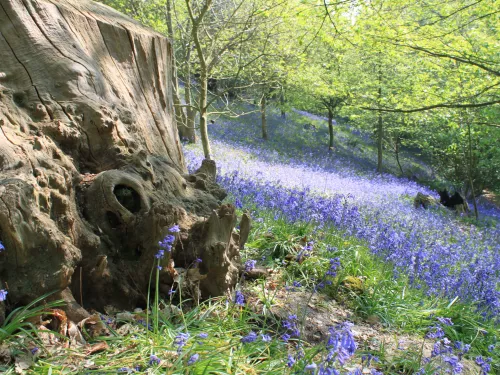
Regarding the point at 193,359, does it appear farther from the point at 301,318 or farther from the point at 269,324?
the point at 301,318

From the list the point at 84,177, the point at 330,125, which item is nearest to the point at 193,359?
the point at 84,177

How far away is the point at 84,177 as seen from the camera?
310 centimetres

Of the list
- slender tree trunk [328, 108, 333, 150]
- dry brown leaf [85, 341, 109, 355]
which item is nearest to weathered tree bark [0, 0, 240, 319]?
dry brown leaf [85, 341, 109, 355]

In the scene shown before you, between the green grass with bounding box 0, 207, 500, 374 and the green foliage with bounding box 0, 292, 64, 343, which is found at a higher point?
the green foliage with bounding box 0, 292, 64, 343

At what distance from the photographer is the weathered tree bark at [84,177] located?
2.44m

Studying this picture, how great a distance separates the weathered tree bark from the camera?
2.44m

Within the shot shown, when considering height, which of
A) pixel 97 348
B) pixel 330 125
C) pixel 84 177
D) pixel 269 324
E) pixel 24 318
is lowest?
pixel 269 324

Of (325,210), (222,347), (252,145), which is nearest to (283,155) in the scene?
(252,145)

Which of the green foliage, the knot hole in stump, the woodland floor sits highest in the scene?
the knot hole in stump

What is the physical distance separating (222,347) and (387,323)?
80.9 inches

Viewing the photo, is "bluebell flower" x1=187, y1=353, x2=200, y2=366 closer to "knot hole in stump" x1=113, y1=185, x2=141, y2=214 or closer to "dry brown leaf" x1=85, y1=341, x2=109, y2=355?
"dry brown leaf" x1=85, y1=341, x2=109, y2=355

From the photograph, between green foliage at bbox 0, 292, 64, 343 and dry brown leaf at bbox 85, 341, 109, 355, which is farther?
dry brown leaf at bbox 85, 341, 109, 355

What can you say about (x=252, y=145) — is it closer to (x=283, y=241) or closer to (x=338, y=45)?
(x=338, y=45)

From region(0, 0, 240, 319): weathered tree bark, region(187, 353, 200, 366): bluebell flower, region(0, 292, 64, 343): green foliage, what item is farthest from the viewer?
region(0, 0, 240, 319): weathered tree bark
